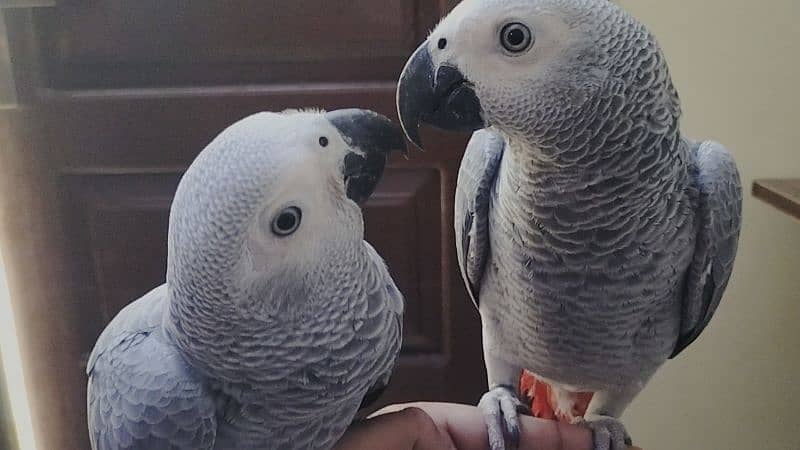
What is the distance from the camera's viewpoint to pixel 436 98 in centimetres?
71

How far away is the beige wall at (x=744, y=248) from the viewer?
129cm

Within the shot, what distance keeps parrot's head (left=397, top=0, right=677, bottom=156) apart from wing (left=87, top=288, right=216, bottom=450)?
36cm

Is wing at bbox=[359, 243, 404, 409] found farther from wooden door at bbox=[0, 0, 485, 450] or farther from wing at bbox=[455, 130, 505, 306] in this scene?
wooden door at bbox=[0, 0, 485, 450]

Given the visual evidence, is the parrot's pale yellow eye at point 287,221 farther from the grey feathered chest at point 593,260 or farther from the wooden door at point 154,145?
the wooden door at point 154,145

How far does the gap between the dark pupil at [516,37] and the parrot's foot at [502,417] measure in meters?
0.47

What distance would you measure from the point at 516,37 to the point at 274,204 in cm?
27

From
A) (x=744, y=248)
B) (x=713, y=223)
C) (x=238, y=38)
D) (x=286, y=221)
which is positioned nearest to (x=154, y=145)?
(x=238, y=38)

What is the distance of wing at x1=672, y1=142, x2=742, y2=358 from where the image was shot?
2.54 feet

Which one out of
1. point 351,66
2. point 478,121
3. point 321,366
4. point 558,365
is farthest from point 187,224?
point 351,66

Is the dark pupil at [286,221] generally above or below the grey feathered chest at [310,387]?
above

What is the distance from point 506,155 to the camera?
2.64 feet

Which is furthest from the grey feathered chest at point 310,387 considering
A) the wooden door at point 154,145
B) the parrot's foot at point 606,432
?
the wooden door at point 154,145

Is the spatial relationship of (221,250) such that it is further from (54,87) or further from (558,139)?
(54,87)

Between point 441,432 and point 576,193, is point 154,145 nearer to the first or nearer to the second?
point 441,432
